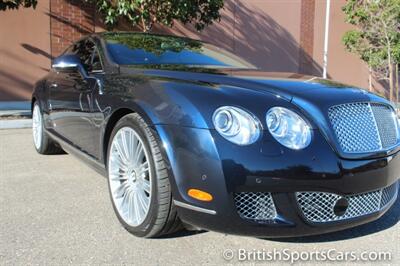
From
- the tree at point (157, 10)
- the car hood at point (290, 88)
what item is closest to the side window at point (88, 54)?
the car hood at point (290, 88)

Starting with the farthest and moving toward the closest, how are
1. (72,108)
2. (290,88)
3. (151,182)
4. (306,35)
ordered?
(306,35), (72,108), (290,88), (151,182)

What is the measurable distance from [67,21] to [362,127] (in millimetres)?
9277

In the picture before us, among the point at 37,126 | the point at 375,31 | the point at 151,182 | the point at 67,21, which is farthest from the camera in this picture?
the point at 375,31

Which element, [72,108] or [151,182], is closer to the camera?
[151,182]

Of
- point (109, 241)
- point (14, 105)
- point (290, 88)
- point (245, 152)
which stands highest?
point (290, 88)

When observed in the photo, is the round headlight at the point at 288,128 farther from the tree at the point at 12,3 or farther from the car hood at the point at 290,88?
the tree at the point at 12,3

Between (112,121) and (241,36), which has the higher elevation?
(241,36)

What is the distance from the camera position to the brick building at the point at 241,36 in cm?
1034

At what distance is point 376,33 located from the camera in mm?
12688

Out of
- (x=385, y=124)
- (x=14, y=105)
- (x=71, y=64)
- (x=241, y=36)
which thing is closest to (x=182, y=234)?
(x=385, y=124)

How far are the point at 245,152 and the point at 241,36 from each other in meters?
11.1

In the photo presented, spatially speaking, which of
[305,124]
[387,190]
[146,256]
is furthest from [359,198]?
[146,256]

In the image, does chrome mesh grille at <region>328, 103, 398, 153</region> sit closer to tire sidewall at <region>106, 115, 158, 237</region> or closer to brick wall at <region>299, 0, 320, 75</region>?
tire sidewall at <region>106, 115, 158, 237</region>

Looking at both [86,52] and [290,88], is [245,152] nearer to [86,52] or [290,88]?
[290,88]
